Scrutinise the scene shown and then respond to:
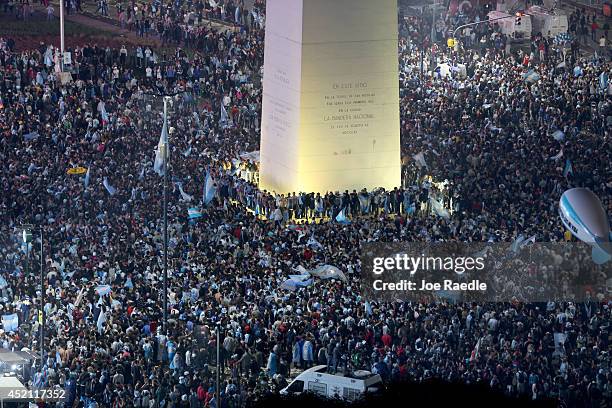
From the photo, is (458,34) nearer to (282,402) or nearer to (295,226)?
(295,226)

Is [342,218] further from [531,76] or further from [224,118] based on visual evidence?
[531,76]

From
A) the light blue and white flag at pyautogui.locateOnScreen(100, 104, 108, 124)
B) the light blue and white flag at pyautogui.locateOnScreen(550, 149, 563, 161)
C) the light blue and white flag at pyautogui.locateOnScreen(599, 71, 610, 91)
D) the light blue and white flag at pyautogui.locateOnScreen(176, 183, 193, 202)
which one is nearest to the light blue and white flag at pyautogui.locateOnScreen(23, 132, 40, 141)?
the light blue and white flag at pyautogui.locateOnScreen(100, 104, 108, 124)

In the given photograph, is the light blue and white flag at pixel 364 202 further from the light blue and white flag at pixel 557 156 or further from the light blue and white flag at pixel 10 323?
the light blue and white flag at pixel 10 323

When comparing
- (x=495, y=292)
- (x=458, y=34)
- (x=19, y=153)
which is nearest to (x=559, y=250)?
(x=495, y=292)

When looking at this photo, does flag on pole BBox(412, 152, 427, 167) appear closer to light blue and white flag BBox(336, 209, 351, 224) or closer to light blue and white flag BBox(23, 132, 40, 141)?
light blue and white flag BBox(336, 209, 351, 224)

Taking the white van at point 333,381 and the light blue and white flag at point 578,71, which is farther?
the light blue and white flag at point 578,71

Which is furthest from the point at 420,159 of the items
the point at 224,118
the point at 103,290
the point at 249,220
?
the point at 103,290

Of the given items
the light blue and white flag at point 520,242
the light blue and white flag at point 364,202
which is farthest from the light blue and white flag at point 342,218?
the light blue and white flag at point 520,242
